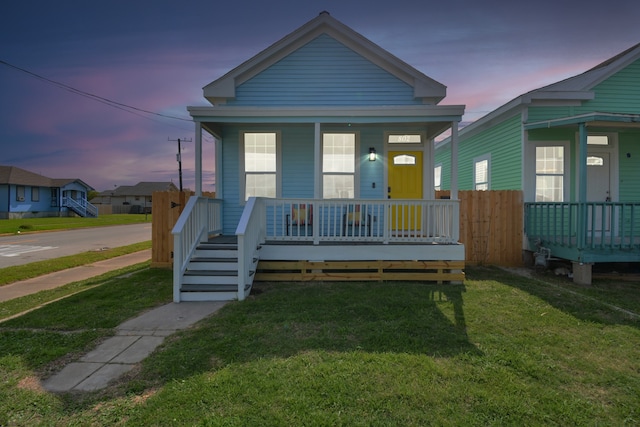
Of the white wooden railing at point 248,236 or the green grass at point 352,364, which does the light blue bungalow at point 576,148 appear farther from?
the white wooden railing at point 248,236

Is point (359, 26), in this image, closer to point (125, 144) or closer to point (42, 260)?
point (42, 260)

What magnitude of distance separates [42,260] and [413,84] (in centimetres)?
1121

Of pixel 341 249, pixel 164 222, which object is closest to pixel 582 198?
pixel 341 249

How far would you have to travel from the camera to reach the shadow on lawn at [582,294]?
4613 millimetres

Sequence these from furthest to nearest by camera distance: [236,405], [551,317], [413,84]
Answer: [413,84] → [551,317] → [236,405]

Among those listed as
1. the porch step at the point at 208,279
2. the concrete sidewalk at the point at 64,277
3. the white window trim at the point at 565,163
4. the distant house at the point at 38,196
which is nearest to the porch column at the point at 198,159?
the porch step at the point at 208,279

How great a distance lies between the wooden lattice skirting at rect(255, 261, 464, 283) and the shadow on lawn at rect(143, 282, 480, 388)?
0.71m

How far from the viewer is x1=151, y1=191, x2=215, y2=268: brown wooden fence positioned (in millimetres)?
8203

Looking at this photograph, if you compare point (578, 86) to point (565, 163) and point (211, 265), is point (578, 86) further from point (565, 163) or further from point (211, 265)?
point (211, 265)

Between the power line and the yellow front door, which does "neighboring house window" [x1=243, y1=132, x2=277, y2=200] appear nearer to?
the yellow front door

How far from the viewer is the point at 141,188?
2645 inches

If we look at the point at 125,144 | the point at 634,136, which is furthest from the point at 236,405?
the point at 125,144

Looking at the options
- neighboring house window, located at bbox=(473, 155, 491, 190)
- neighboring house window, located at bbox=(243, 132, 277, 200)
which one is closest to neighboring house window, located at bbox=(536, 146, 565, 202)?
neighboring house window, located at bbox=(473, 155, 491, 190)

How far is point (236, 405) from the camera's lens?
2.45 meters
